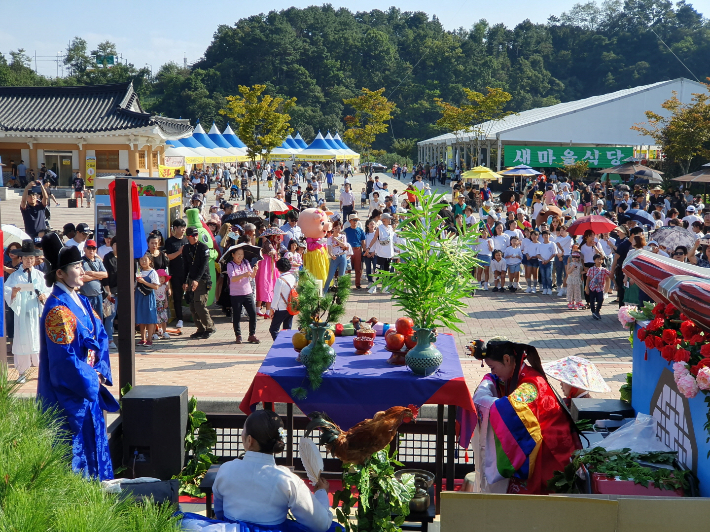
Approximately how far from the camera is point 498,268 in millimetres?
14398

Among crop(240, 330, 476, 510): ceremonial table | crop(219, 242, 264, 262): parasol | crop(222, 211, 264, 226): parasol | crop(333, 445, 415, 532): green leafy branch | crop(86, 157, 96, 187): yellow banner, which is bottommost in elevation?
crop(333, 445, 415, 532): green leafy branch

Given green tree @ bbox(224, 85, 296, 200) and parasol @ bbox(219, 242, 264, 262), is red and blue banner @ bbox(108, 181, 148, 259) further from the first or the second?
green tree @ bbox(224, 85, 296, 200)

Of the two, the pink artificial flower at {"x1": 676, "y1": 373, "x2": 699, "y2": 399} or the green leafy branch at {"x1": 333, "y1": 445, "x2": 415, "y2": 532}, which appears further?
the green leafy branch at {"x1": 333, "y1": 445, "x2": 415, "y2": 532}

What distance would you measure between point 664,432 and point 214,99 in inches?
2894

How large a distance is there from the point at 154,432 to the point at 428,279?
2.37 m

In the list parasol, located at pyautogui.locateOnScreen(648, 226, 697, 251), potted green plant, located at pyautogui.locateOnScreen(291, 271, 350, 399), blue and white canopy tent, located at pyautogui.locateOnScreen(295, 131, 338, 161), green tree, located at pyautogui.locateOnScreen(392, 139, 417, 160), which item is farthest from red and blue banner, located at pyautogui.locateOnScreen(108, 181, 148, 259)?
green tree, located at pyautogui.locateOnScreen(392, 139, 417, 160)

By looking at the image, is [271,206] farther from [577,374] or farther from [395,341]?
[577,374]

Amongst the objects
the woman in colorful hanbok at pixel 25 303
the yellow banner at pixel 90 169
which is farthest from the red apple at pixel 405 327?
the yellow banner at pixel 90 169

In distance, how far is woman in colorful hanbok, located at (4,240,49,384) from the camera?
812 centimetres

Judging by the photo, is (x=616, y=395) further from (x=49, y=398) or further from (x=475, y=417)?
(x=49, y=398)

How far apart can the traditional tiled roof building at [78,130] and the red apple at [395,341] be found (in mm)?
31470

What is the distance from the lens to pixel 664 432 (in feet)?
14.8

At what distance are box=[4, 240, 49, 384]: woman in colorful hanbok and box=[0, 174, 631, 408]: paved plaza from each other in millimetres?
313

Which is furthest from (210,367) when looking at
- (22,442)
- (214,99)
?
(214,99)
